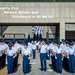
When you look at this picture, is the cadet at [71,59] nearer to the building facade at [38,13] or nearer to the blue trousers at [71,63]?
the blue trousers at [71,63]

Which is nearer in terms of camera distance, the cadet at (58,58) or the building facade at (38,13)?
the cadet at (58,58)

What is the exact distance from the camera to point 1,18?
40.7 metres

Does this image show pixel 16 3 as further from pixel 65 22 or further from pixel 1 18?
pixel 65 22

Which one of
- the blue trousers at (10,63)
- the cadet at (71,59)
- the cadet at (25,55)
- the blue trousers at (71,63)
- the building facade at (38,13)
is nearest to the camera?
the cadet at (25,55)

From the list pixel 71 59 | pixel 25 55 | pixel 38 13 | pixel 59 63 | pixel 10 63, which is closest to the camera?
pixel 25 55

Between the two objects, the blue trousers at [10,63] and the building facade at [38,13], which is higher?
the building facade at [38,13]

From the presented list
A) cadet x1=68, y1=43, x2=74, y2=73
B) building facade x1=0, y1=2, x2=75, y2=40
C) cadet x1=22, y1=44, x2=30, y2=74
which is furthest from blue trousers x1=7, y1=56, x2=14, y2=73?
building facade x1=0, y1=2, x2=75, y2=40

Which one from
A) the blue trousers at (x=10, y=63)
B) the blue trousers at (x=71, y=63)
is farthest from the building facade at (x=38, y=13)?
the blue trousers at (x=10, y=63)

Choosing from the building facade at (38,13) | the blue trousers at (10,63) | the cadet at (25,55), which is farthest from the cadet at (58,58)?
the building facade at (38,13)

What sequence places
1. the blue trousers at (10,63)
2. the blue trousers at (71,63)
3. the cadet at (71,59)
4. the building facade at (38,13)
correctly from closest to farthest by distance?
the blue trousers at (10,63) → the cadet at (71,59) → the blue trousers at (71,63) → the building facade at (38,13)

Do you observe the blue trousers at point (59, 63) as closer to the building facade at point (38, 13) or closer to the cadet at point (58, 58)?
the cadet at point (58, 58)

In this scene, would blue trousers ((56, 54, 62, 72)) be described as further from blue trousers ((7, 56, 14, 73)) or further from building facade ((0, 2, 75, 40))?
building facade ((0, 2, 75, 40))

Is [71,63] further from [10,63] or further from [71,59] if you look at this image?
[10,63]

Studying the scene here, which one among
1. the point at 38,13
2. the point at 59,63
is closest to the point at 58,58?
the point at 59,63
